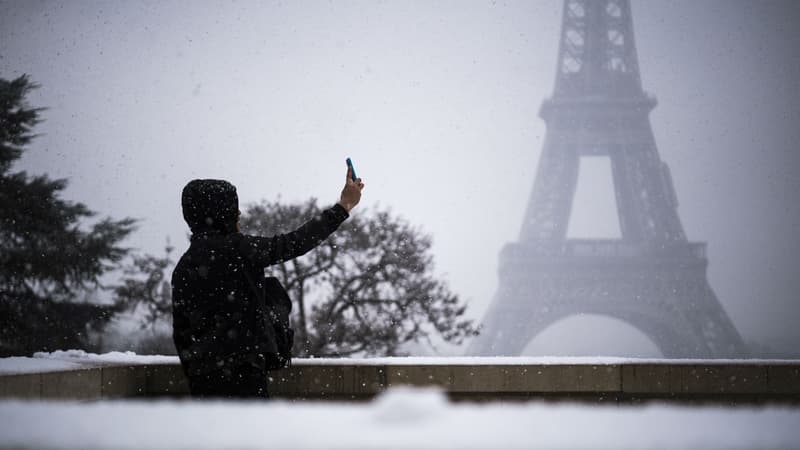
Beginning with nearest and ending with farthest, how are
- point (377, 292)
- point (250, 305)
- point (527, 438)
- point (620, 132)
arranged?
point (527, 438), point (250, 305), point (377, 292), point (620, 132)

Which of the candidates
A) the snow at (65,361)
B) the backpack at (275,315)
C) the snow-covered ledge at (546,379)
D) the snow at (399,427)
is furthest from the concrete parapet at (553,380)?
the snow at (399,427)

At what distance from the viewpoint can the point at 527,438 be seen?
0.67 m

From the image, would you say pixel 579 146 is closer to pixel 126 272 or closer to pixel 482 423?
pixel 126 272

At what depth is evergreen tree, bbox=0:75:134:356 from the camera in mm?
17297

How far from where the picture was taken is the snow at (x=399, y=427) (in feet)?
2.17

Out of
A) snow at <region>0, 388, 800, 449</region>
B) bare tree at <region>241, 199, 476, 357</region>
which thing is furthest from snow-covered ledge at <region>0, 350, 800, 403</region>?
bare tree at <region>241, 199, 476, 357</region>

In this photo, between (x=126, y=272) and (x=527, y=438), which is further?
(x=126, y=272)

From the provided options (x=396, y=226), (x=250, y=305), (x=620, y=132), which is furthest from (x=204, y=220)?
(x=620, y=132)

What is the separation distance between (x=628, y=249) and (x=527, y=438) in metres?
31.1

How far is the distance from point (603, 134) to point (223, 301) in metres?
32.4

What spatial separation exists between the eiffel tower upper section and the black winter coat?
95.1 feet

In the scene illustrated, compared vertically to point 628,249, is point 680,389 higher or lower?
lower

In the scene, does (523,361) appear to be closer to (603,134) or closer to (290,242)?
(290,242)

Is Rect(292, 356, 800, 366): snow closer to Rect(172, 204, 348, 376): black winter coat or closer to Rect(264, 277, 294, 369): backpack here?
Rect(264, 277, 294, 369): backpack
